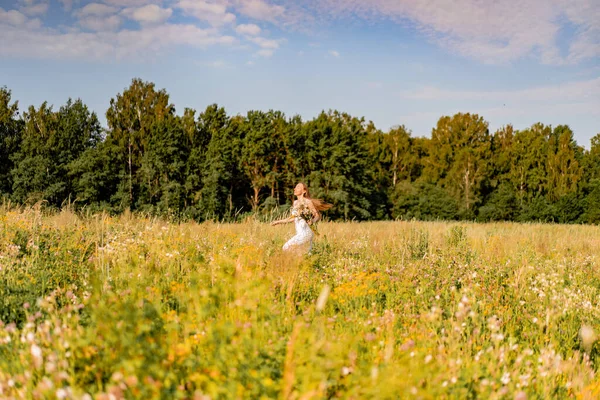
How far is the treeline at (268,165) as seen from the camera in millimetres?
29125

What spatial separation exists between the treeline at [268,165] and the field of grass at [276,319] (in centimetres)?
1695

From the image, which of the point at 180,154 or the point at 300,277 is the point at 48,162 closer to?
the point at 180,154

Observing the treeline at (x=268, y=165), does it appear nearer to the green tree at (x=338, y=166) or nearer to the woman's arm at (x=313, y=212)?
the green tree at (x=338, y=166)

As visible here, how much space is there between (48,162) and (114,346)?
30.8m

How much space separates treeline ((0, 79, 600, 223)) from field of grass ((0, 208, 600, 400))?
16946mm

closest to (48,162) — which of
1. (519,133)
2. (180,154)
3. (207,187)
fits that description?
(180,154)

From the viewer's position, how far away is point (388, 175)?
136 ft

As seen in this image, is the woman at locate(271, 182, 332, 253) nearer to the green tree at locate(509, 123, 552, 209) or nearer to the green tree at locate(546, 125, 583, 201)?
the green tree at locate(509, 123, 552, 209)

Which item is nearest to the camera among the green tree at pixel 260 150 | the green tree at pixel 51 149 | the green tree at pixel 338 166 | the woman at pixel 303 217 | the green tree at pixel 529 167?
the woman at pixel 303 217

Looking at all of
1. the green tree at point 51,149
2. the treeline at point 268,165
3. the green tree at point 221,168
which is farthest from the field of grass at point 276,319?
the green tree at point 51,149

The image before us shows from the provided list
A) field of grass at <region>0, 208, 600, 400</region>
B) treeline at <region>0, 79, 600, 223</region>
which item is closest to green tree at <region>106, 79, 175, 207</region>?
treeline at <region>0, 79, 600, 223</region>

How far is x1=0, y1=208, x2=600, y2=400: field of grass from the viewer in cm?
246

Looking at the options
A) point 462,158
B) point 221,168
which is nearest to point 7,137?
point 221,168

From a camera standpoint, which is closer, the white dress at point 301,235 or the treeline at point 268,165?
the white dress at point 301,235
